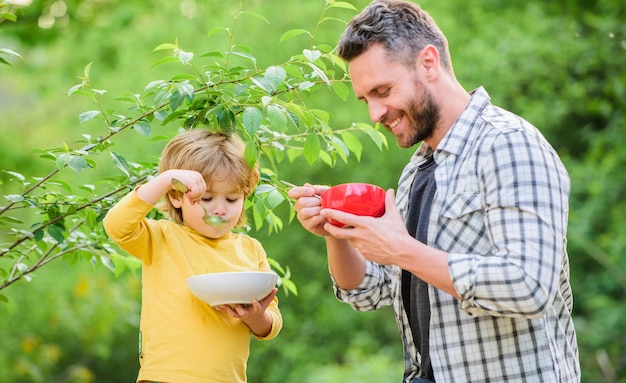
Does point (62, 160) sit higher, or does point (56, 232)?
point (62, 160)

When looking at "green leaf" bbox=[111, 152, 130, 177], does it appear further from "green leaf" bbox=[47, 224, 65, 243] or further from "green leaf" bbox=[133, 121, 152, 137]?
"green leaf" bbox=[47, 224, 65, 243]

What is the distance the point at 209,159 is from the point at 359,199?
1.48 ft

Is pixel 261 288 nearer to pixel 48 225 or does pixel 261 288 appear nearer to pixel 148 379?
pixel 148 379

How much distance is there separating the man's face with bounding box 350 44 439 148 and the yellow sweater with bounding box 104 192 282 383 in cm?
58

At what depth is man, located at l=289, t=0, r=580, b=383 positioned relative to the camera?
1.90 m

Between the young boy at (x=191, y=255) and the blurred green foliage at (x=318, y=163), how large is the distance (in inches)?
192

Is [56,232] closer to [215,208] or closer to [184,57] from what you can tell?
[215,208]

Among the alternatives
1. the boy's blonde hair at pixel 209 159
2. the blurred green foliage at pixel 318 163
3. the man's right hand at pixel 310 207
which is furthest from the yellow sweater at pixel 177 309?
the blurred green foliage at pixel 318 163

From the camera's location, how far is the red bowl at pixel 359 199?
212 cm

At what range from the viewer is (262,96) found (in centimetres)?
238

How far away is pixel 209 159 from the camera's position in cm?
231

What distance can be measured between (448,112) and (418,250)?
1.59ft

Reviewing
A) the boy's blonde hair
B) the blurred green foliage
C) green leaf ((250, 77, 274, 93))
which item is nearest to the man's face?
green leaf ((250, 77, 274, 93))

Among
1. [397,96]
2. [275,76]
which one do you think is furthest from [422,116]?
[275,76]
